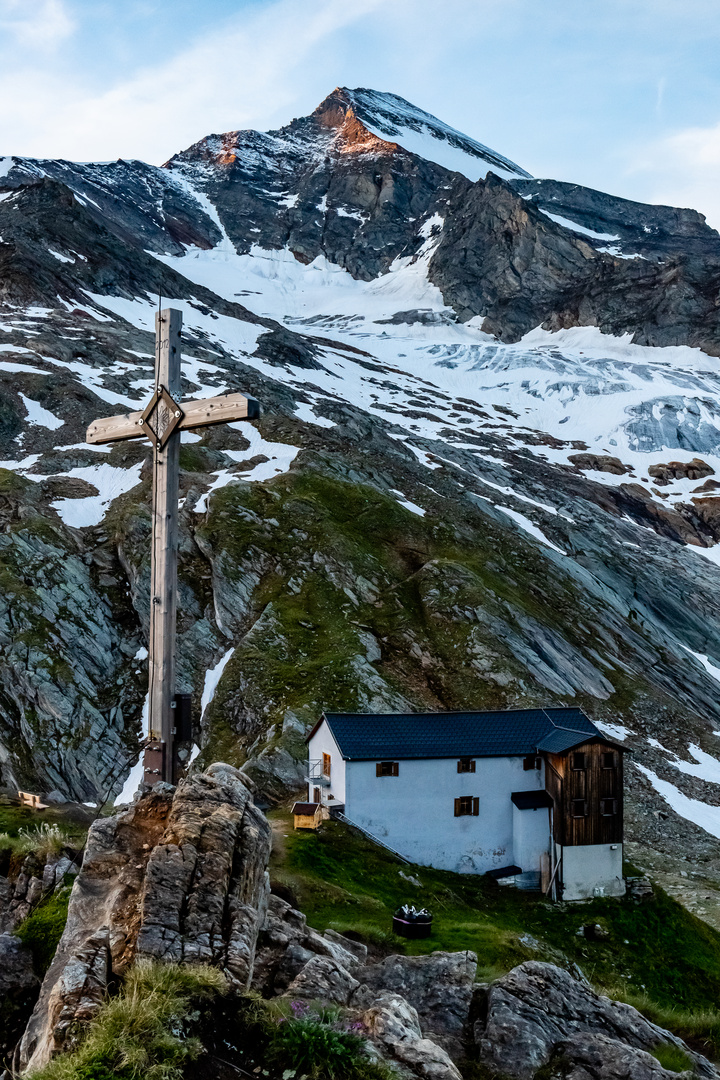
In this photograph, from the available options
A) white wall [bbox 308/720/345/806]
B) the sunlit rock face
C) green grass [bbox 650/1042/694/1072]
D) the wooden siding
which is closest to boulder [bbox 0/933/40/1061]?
green grass [bbox 650/1042/694/1072]

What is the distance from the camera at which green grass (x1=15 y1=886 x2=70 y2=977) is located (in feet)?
32.7

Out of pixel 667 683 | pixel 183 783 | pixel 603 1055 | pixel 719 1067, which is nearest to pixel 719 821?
pixel 667 683

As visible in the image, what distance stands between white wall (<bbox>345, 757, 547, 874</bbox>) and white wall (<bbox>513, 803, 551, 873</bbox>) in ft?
1.08

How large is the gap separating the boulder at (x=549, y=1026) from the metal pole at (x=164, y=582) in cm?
561

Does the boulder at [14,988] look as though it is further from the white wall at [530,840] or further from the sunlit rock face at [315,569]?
the white wall at [530,840]

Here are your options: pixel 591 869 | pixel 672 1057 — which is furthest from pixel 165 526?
pixel 591 869

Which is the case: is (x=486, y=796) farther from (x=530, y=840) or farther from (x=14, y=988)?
(x=14, y=988)

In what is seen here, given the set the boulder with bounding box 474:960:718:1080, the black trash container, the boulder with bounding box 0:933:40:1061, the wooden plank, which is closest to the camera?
the boulder with bounding box 0:933:40:1061

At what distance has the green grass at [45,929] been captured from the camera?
32.7 ft

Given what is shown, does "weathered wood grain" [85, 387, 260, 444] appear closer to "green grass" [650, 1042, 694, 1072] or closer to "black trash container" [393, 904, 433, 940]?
"green grass" [650, 1042, 694, 1072]

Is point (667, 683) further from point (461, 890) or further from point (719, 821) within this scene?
point (461, 890)

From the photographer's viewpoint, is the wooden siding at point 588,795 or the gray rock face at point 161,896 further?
the wooden siding at point 588,795

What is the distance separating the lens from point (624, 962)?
28.2 metres

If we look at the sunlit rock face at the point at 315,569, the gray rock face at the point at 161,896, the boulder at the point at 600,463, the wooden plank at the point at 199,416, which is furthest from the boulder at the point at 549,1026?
the boulder at the point at 600,463
